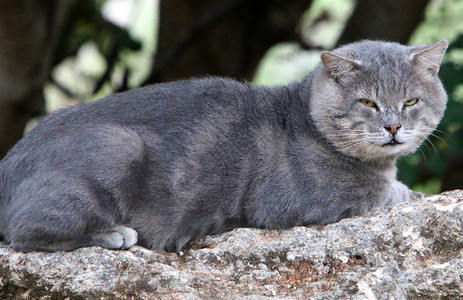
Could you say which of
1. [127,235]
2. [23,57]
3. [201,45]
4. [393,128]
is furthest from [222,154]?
[201,45]

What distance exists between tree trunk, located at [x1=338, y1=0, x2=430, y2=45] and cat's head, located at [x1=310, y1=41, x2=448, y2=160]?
83.7 inches

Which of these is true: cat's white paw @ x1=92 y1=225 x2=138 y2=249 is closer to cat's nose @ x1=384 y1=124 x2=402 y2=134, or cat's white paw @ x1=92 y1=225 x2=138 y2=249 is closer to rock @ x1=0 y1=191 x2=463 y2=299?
rock @ x1=0 y1=191 x2=463 y2=299

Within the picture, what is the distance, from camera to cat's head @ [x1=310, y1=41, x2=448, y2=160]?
3.86m

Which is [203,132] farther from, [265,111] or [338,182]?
[338,182]

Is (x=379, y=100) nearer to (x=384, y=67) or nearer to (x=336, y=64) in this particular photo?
(x=384, y=67)

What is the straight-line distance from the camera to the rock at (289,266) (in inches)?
121

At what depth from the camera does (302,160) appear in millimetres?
3920

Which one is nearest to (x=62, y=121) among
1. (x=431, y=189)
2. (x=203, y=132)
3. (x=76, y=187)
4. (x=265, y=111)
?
(x=76, y=187)

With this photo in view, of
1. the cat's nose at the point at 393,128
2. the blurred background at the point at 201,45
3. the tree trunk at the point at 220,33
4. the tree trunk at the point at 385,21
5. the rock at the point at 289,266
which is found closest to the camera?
the rock at the point at 289,266

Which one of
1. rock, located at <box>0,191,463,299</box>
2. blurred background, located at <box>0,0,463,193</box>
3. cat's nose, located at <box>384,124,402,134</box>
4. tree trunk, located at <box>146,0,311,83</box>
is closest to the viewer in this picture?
rock, located at <box>0,191,463,299</box>

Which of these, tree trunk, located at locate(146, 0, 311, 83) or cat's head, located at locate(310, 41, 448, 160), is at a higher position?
cat's head, located at locate(310, 41, 448, 160)

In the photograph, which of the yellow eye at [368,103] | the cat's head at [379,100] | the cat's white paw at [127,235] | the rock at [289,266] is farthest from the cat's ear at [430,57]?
the cat's white paw at [127,235]

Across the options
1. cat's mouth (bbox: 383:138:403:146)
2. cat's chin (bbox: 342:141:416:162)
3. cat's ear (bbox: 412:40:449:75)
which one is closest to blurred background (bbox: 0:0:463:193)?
cat's ear (bbox: 412:40:449:75)

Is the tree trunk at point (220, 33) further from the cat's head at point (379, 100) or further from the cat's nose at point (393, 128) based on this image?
the cat's nose at point (393, 128)
